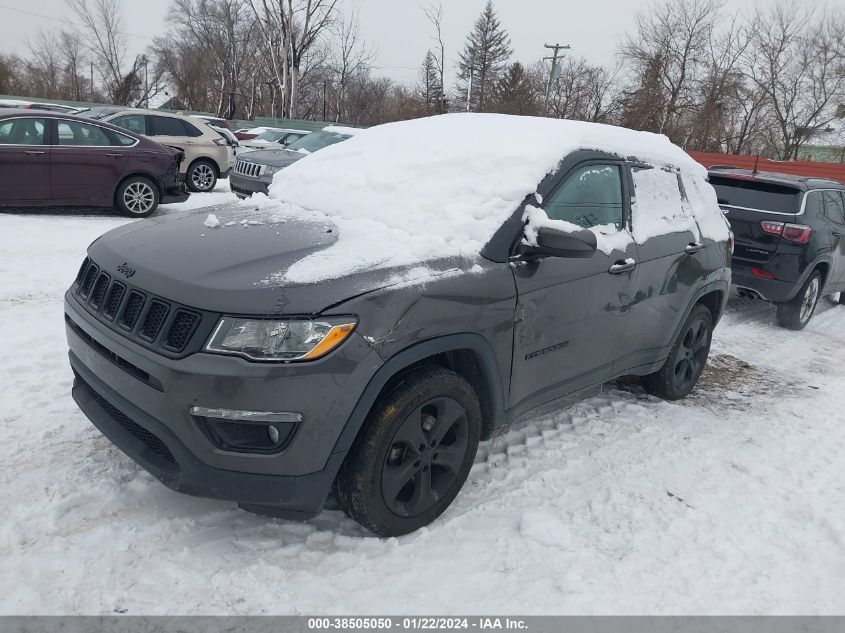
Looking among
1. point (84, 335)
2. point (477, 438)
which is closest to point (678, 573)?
point (477, 438)

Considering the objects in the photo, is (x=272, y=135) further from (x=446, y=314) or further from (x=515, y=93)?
(x=515, y=93)

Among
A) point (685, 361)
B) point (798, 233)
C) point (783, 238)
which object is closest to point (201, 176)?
point (783, 238)

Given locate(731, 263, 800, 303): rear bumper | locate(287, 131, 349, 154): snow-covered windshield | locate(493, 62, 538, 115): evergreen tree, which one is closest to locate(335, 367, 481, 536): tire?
locate(731, 263, 800, 303): rear bumper

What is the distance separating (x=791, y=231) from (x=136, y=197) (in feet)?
28.4

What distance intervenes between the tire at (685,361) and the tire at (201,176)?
10.7 meters

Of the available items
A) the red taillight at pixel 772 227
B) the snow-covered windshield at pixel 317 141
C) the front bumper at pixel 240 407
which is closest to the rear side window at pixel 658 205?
the front bumper at pixel 240 407

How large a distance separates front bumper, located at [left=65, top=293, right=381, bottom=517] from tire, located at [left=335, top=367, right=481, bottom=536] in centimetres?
16

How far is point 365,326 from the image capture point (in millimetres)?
2398

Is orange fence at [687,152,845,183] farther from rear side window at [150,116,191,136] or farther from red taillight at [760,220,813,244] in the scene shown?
rear side window at [150,116,191,136]

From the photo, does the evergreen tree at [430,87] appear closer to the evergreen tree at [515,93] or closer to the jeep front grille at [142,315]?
the evergreen tree at [515,93]

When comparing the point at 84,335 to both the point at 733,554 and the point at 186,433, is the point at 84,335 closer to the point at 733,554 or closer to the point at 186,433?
the point at 186,433

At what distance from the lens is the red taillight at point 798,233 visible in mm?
6730

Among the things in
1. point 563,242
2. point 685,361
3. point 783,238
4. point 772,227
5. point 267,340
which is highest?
point 563,242

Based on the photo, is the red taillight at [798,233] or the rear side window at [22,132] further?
the rear side window at [22,132]
